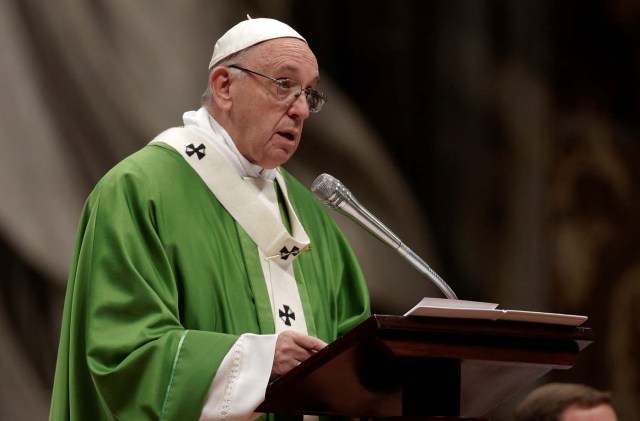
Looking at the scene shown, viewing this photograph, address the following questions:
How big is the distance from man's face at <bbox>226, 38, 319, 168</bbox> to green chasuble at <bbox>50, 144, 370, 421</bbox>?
0.24m

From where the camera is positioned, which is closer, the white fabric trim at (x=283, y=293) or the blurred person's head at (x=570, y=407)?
the white fabric trim at (x=283, y=293)

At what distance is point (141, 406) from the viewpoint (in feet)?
10.4

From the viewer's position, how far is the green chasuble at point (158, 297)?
318 centimetres

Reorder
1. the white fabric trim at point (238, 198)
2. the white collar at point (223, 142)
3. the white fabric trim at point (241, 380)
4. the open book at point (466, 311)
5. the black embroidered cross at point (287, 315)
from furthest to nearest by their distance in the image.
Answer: the white collar at point (223, 142) < the white fabric trim at point (238, 198) < the black embroidered cross at point (287, 315) < the white fabric trim at point (241, 380) < the open book at point (466, 311)

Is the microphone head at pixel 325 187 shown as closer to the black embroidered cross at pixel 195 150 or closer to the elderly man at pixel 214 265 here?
the elderly man at pixel 214 265

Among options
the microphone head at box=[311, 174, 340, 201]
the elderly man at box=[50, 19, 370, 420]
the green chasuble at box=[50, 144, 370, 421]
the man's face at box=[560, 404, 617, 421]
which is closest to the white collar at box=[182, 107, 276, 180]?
the elderly man at box=[50, 19, 370, 420]

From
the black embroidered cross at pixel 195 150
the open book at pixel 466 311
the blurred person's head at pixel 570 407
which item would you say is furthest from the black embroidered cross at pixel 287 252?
the open book at pixel 466 311

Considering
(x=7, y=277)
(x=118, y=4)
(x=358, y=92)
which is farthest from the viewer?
(x=358, y=92)

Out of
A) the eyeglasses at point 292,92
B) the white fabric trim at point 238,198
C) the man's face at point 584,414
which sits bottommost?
the man's face at point 584,414

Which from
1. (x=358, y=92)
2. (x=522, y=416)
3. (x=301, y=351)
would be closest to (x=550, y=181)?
(x=358, y=92)

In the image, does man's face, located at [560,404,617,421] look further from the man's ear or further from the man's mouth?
the man's ear

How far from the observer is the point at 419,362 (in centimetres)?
291

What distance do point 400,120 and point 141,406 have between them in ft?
9.19

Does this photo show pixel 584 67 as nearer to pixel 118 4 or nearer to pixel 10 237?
pixel 118 4
